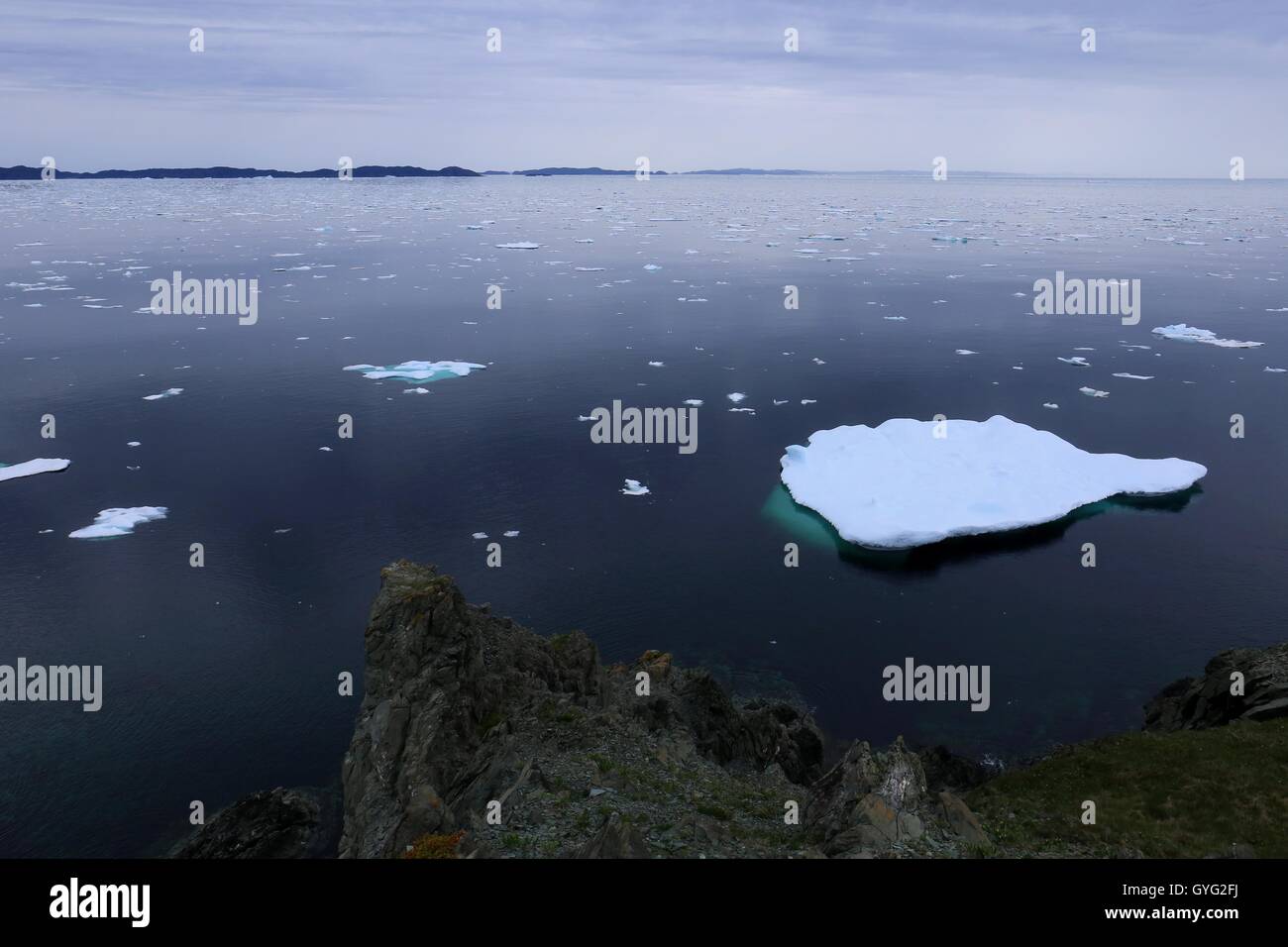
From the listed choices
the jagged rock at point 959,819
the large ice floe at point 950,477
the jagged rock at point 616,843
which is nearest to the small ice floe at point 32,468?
the large ice floe at point 950,477

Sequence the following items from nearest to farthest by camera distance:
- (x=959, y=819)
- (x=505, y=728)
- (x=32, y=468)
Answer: (x=959, y=819), (x=505, y=728), (x=32, y=468)

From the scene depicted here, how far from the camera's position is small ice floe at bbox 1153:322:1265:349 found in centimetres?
7031

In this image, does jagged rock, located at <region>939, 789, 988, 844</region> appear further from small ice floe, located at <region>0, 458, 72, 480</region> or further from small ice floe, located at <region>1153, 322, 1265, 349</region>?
small ice floe, located at <region>1153, 322, 1265, 349</region>

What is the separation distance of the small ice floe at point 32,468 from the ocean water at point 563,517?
1.80 ft

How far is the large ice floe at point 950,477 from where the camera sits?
40281 millimetres

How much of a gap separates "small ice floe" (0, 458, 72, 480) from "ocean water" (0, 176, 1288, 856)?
1.80 ft

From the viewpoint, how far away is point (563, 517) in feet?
135

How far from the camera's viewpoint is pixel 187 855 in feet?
71.1

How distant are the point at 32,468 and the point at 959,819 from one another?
158ft

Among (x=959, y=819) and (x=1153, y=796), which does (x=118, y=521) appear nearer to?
(x=959, y=819)

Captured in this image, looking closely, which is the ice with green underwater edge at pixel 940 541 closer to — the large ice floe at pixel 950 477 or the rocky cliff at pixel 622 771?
the large ice floe at pixel 950 477

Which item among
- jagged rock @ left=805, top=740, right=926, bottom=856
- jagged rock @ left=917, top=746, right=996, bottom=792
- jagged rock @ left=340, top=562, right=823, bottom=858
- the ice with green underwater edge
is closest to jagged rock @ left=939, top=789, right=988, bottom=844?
jagged rock @ left=805, top=740, right=926, bottom=856

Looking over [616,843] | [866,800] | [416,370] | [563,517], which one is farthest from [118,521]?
[866,800]

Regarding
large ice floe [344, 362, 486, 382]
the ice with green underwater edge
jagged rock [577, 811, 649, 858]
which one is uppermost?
large ice floe [344, 362, 486, 382]
